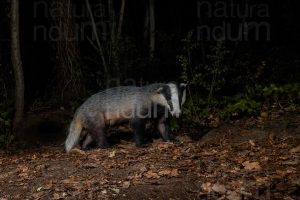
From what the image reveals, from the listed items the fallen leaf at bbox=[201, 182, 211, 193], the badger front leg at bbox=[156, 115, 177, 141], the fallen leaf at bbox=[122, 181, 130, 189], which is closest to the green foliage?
the badger front leg at bbox=[156, 115, 177, 141]

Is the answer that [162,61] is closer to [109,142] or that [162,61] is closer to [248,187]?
[109,142]

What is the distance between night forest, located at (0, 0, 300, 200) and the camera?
A: 4.57 m

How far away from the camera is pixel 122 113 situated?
6.21m

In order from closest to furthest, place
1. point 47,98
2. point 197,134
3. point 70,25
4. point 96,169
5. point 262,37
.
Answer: point 96,169
point 197,134
point 70,25
point 47,98
point 262,37

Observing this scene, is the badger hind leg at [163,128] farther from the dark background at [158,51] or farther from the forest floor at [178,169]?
the dark background at [158,51]

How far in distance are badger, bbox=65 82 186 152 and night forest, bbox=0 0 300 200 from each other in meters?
0.10

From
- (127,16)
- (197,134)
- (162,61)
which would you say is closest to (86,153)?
(197,134)

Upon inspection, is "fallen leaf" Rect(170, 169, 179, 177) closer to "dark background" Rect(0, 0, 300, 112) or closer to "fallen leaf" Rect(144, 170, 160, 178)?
"fallen leaf" Rect(144, 170, 160, 178)

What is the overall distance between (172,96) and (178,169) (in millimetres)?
1230

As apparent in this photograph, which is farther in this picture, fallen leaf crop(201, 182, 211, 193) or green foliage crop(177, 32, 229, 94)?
green foliage crop(177, 32, 229, 94)

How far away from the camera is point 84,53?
1066 centimetres

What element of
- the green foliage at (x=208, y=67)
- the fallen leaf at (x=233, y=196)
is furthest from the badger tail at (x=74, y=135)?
the fallen leaf at (x=233, y=196)

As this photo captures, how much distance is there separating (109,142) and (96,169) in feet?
5.10

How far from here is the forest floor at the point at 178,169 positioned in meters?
4.21
